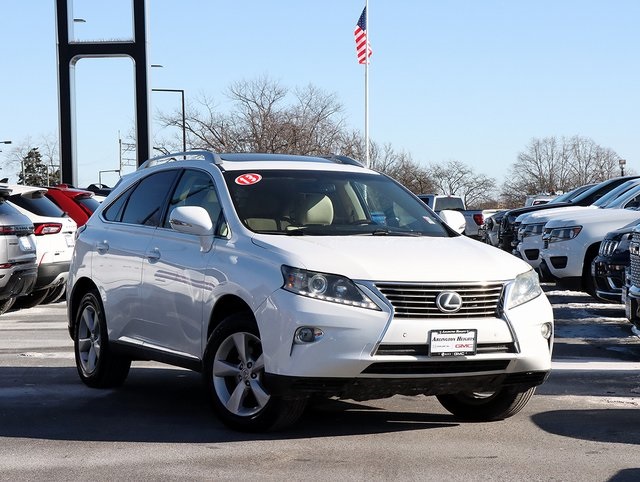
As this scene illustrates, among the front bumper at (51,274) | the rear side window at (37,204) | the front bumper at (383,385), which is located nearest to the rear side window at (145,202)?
the front bumper at (383,385)

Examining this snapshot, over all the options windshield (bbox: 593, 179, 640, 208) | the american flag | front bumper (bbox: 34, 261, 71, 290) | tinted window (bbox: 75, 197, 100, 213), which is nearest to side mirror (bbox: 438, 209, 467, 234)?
front bumper (bbox: 34, 261, 71, 290)

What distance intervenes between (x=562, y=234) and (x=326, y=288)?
10166 mm

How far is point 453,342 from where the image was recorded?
638 cm

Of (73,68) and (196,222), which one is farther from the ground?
(73,68)

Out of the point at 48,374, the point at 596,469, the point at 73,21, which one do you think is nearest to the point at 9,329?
the point at 48,374

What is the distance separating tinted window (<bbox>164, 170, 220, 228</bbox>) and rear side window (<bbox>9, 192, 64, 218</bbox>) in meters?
7.35

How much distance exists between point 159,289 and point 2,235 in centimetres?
573

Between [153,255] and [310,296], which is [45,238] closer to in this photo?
[153,255]

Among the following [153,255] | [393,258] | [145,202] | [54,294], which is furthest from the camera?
[54,294]

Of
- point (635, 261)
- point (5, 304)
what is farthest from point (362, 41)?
point (635, 261)

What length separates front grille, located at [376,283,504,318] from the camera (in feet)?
20.8

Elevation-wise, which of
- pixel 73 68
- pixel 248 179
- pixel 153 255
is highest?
pixel 73 68

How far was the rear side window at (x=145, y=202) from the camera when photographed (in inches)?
324

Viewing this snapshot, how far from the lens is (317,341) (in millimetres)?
6250
